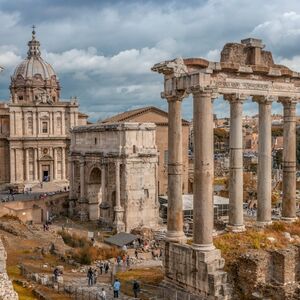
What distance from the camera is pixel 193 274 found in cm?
1708

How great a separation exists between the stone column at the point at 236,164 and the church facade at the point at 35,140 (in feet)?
123

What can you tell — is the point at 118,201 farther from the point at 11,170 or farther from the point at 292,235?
the point at 292,235

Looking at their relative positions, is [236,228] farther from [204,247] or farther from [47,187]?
[47,187]

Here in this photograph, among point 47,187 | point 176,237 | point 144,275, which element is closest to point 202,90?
point 176,237

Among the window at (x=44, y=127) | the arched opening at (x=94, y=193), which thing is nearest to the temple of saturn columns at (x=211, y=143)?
the arched opening at (x=94, y=193)

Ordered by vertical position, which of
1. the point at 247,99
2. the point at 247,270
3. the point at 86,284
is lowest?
the point at 86,284

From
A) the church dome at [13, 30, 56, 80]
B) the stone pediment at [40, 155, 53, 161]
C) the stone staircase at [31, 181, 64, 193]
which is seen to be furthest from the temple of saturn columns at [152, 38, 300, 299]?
the church dome at [13, 30, 56, 80]

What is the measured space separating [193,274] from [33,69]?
49.8 metres

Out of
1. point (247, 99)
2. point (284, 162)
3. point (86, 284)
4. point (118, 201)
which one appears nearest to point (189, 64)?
point (247, 99)

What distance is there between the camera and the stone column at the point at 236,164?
19.1 meters

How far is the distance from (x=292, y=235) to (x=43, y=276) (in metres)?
10.4

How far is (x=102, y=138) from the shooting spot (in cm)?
4303

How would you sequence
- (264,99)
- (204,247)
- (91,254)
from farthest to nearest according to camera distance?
(91,254) → (264,99) → (204,247)

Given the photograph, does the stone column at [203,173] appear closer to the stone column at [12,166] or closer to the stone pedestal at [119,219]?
the stone pedestal at [119,219]
